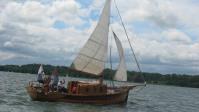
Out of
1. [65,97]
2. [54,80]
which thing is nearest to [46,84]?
[54,80]

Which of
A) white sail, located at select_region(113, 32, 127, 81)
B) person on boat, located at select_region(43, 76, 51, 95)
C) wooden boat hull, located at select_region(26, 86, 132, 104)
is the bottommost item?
wooden boat hull, located at select_region(26, 86, 132, 104)

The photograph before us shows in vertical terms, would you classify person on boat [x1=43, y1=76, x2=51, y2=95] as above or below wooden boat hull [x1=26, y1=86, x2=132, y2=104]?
above

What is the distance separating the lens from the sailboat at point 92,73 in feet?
162

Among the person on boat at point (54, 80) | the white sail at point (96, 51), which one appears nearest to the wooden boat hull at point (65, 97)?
the person on boat at point (54, 80)

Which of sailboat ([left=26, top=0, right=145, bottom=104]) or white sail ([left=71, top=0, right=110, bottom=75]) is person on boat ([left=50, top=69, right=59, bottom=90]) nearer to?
sailboat ([left=26, top=0, right=145, bottom=104])

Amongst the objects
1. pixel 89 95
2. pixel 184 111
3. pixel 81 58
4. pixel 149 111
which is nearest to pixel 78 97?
pixel 89 95

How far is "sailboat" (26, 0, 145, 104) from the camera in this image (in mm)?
49344

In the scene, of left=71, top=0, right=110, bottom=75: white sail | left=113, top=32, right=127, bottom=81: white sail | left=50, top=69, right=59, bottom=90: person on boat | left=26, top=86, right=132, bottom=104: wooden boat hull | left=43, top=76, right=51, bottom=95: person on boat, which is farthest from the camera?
left=113, top=32, right=127, bottom=81: white sail

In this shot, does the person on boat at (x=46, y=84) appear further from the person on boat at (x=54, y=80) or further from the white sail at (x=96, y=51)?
the white sail at (x=96, y=51)

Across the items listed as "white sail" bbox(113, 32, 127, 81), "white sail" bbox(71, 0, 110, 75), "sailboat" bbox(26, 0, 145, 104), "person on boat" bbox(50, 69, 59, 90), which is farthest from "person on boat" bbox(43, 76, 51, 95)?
"white sail" bbox(113, 32, 127, 81)

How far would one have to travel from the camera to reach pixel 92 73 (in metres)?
50.7

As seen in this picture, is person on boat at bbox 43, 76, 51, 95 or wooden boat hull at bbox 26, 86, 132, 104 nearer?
wooden boat hull at bbox 26, 86, 132, 104

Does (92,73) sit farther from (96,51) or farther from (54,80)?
(54,80)

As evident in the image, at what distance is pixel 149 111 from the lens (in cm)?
5156
